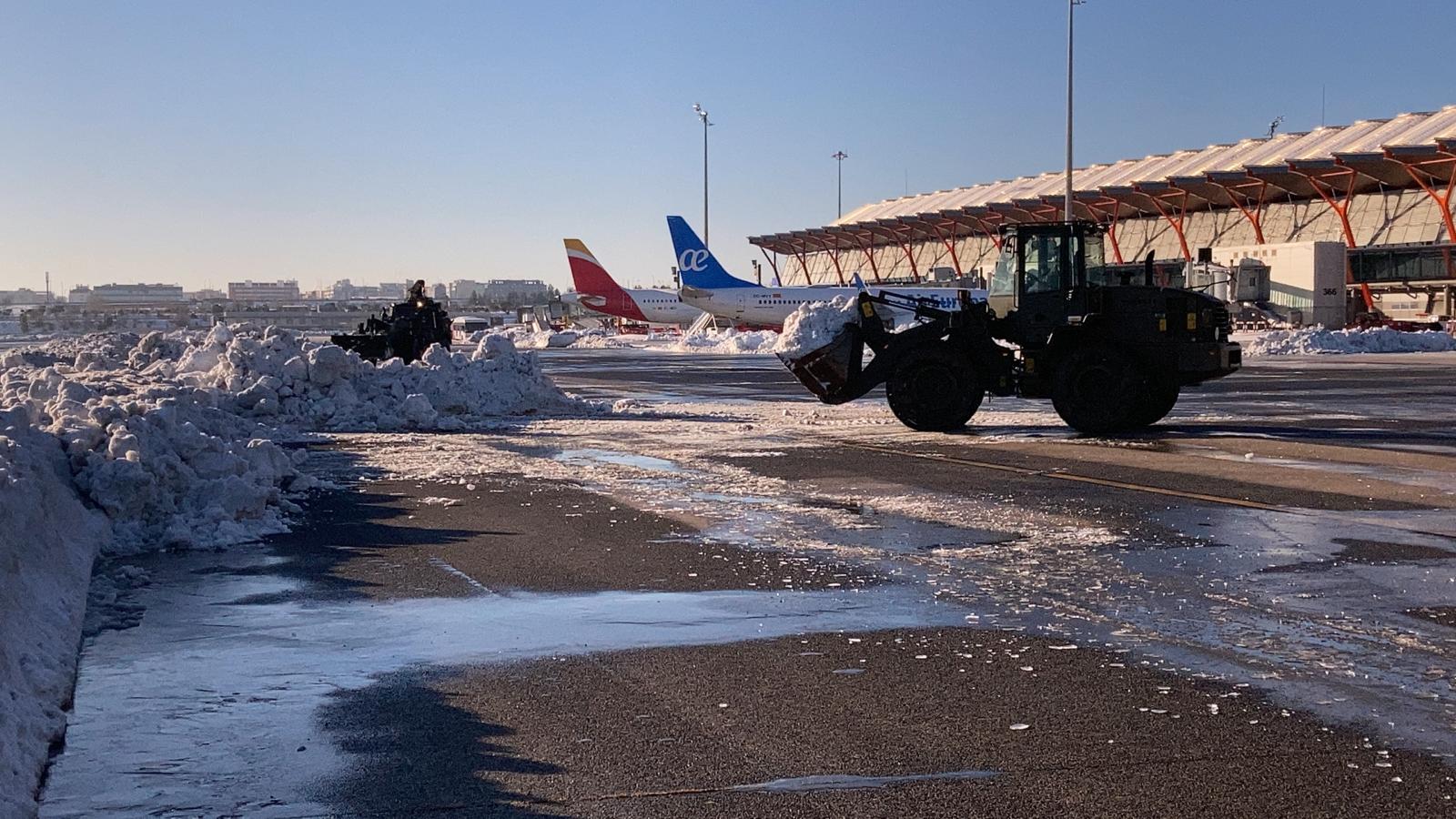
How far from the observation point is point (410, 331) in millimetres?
36375

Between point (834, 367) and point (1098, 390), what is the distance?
424cm

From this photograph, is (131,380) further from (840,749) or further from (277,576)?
(840,749)

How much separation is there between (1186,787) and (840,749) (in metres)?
1.28

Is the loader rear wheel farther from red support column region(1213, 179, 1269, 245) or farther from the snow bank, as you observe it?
red support column region(1213, 179, 1269, 245)

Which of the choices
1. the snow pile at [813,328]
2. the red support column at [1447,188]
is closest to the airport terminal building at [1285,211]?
the red support column at [1447,188]

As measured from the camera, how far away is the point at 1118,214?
92.5 metres

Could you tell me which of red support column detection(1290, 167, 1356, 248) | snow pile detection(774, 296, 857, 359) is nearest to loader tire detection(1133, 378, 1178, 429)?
snow pile detection(774, 296, 857, 359)

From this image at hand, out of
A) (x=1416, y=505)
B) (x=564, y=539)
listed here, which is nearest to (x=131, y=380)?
(x=564, y=539)

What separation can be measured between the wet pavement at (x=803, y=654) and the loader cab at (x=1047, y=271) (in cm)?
603

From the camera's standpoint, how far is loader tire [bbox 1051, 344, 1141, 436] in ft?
67.4

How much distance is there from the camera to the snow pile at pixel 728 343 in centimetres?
6344

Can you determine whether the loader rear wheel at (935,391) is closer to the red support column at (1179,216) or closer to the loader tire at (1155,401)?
the loader tire at (1155,401)

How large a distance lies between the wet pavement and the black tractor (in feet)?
70.3

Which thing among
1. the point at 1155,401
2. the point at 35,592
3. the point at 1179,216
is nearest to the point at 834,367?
the point at 1155,401
